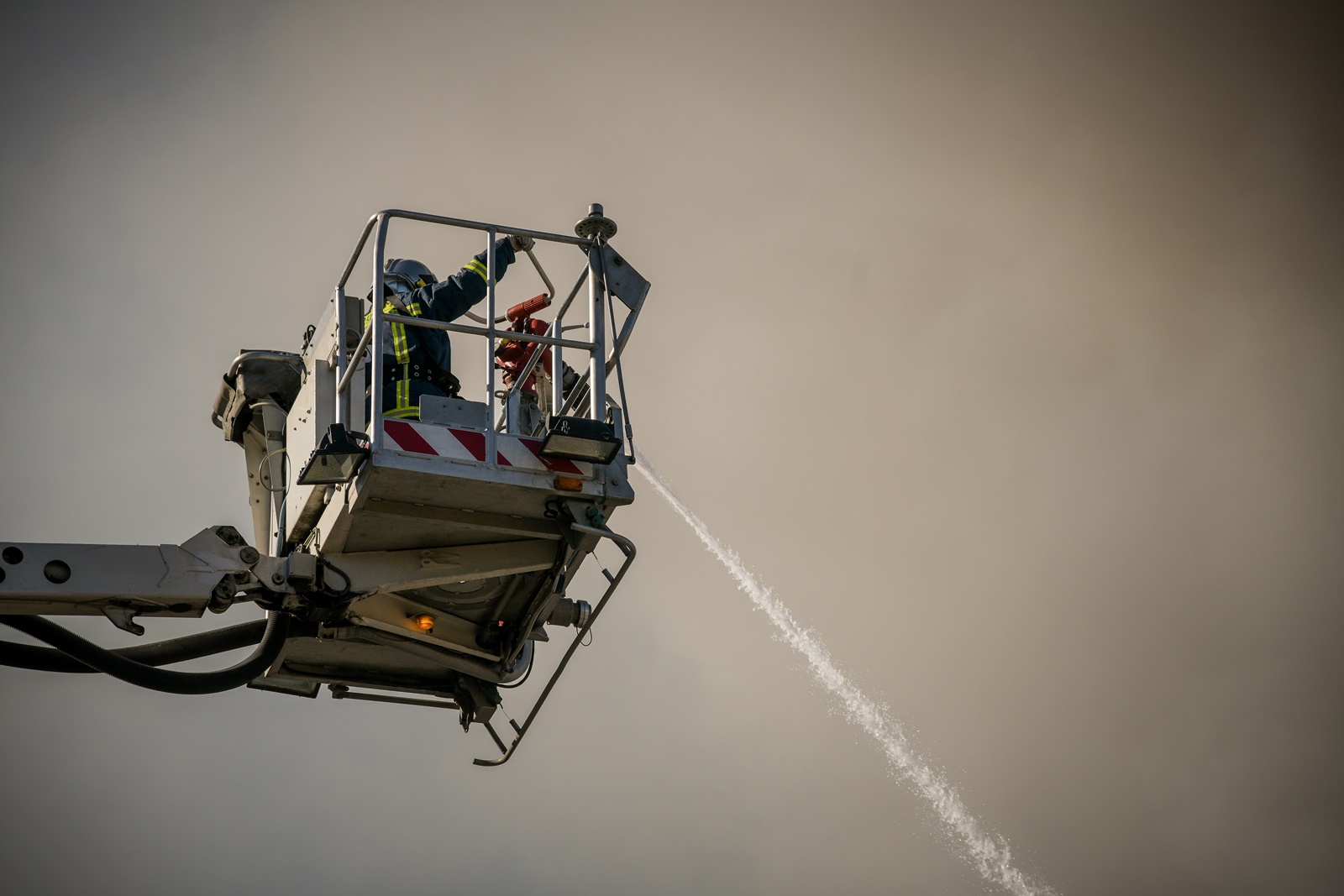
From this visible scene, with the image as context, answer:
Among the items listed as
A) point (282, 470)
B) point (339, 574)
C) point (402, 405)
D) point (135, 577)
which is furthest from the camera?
point (282, 470)

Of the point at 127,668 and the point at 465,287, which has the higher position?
the point at 465,287

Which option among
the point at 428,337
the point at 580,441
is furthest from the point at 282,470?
the point at 580,441

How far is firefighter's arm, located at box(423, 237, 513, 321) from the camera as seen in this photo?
39.5 ft

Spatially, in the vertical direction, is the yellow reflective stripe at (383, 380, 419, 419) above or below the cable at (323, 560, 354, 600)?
above

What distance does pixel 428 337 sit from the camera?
1237 cm

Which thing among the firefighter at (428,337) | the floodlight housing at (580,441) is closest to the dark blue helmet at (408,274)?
the firefighter at (428,337)

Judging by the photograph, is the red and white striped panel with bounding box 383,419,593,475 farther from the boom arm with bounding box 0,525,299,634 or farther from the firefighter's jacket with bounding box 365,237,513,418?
the boom arm with bounding box 0,525,299,634

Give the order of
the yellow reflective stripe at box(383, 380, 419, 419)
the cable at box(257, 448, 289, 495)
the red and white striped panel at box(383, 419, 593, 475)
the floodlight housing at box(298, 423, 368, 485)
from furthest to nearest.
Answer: the cable at box(257, 448, 289, 495), the yellow reflective stripe at box(383, 380, 419, 419), the red and white striped panel at box(383, 419, 593, 475), the floodlight housing at box(298, 423, 368, 485)

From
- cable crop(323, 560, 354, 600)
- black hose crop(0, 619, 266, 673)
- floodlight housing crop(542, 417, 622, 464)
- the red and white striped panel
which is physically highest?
floodlight housing crop(542, 417, 622, 464)

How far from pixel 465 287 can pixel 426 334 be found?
1.77 feet

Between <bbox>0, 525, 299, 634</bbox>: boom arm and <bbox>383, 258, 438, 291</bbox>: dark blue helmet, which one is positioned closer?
<bbox>0, 525, 299, 634</bbox>: boom arm

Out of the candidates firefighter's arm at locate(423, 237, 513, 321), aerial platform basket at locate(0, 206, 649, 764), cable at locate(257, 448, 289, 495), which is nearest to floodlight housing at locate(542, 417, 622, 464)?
aerial platform basket at locate(0, 206, 649, 764)

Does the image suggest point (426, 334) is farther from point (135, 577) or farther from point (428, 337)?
point (135, 577)

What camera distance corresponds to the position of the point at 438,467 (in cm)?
1077
